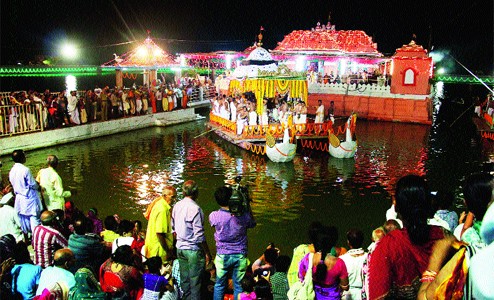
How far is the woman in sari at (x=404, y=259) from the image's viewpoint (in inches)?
103

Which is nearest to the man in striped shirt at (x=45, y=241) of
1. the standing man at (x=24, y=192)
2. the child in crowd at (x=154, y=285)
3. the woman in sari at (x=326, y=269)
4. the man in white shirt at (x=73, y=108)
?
the child in crowd at (x=154, y=285)

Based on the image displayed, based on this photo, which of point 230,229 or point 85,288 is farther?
point 230,229

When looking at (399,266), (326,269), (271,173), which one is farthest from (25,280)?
(271,173)

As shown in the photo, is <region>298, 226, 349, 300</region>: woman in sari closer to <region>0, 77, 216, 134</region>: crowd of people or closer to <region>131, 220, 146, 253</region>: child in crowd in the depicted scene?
<region>131, 220, 146, 253</region>: child in crowd

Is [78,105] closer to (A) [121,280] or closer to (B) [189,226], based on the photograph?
(B) [189,226]

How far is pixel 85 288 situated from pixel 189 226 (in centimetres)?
144

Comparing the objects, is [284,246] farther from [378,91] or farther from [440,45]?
[440,45]

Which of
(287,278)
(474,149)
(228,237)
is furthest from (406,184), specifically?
(474,149)

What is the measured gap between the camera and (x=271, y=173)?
1488 centimetres

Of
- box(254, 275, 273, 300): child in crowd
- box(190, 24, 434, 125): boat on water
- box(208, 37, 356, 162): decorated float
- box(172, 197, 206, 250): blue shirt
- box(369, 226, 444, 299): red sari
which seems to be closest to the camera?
box(369, 226, 444, 299): red sari

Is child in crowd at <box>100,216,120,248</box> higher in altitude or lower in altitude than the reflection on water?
higher

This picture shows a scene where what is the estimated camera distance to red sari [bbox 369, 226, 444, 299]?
2609 mm

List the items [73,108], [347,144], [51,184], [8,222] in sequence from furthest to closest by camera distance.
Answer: [73,108]
[347,144]
[51,184]
[8,222]

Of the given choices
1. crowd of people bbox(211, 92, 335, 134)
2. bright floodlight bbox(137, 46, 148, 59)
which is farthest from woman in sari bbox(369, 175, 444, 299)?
bright floodlight bbox(137, 46, 148, 59)
